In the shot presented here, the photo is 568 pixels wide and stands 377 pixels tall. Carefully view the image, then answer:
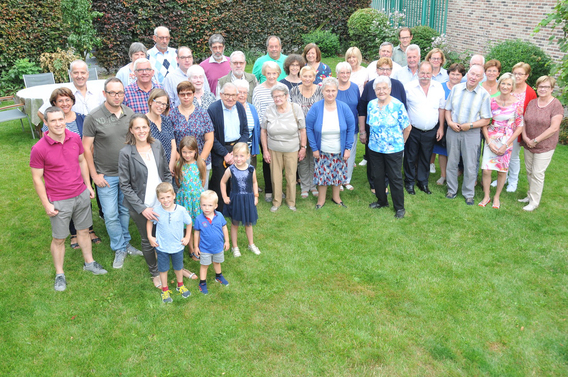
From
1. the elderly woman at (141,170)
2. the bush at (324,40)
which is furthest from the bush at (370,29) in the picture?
the elderly woman at (141,170)

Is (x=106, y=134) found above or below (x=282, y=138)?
above

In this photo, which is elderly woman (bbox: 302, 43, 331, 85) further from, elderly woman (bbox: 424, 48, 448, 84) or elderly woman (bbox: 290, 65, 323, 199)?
elderly woman (bbox: 424, 48, 448, 84)

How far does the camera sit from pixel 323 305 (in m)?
4.42

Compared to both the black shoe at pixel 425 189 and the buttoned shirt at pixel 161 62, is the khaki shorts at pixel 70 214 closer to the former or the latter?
the buttoned shirt at pixel 161 62

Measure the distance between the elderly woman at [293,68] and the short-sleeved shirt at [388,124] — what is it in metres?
1.26

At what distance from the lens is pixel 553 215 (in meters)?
6.27

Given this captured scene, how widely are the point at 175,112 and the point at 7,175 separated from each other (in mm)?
4468

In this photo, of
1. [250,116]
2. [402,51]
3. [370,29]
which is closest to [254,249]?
[250,116]

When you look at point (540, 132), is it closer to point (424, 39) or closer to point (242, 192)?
point (242, 192)

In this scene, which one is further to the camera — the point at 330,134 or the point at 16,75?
the point at 16,75

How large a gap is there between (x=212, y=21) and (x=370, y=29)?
5.56 m

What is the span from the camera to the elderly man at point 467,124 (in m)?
6.24

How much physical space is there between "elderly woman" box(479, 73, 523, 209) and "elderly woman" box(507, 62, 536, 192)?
0.14 metres

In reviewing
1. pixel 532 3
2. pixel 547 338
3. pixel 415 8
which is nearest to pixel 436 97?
pixel 547 338
